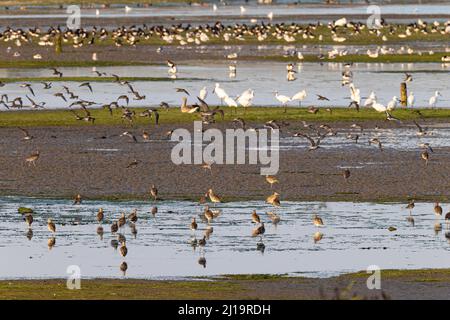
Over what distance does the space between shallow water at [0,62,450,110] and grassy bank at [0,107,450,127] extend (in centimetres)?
238

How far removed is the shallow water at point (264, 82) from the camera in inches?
1764

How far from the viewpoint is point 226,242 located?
70.2 feet

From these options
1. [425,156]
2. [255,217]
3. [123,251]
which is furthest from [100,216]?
[425,156]

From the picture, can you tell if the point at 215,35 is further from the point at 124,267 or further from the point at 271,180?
the point at 124,267

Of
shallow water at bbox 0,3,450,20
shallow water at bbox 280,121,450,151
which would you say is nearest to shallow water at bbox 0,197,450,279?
shallow water at bbox 280,121,450,151

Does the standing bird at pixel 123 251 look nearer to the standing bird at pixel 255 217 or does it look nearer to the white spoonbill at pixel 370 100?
the standing bird at pixel 255 217

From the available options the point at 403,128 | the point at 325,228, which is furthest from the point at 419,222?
the point at 403,128

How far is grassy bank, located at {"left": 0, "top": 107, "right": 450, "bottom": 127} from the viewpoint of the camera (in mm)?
37625

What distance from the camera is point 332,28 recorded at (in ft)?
262

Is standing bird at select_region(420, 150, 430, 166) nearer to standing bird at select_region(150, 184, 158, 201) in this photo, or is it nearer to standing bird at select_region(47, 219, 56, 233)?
standing bird at select_region(150, 184, 158, 201)

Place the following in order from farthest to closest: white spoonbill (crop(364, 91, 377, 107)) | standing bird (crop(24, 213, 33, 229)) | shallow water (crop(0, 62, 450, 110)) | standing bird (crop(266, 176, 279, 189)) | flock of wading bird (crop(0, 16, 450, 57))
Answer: flock of wading bird (crop(0, 16, 450, 57)), shallow water (crop(0, 62, 450, 110)), white spoonbill (crop(364, 91, 377, 107)), standing bird (crop(266, 176, 279, 189)), standing bird (crop(24, 213, 33, 229))

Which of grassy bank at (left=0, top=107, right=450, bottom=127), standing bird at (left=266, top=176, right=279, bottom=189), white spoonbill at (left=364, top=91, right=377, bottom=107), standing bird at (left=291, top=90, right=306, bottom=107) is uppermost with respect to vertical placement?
standing bird at (left=291, top=90, right=306, bottom=107)

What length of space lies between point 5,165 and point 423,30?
54.1 metres

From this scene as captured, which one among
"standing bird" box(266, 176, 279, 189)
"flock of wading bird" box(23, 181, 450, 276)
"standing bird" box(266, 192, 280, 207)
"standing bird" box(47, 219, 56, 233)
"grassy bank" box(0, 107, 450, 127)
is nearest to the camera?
"flock of wading bird" box(23, 181, 450, 276)
